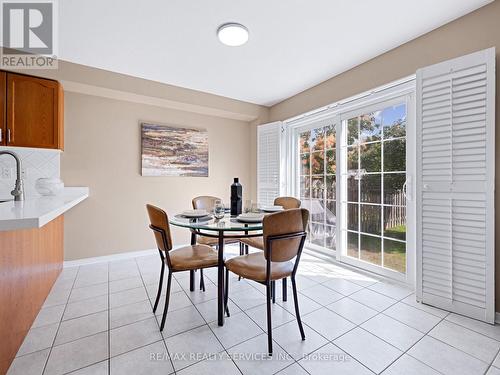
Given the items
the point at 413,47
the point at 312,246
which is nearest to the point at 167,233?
the point at 312,246

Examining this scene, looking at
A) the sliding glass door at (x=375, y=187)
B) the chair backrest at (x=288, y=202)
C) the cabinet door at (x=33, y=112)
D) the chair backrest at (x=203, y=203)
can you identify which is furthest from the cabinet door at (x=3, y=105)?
the sliding glass door at (x=375, y=187)

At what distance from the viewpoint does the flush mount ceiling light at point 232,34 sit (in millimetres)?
2082

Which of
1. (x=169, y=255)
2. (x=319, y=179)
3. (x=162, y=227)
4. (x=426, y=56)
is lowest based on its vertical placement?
(x=169, y=255)

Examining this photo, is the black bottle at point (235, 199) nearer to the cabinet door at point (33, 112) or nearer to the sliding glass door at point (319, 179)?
the sliding glass door at point (319, 179)

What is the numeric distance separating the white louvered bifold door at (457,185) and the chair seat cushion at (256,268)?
1.31 metres

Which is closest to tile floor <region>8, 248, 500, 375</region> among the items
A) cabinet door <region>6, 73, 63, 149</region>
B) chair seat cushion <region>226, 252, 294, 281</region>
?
chair seat cushion <region>226, 252, 294, 281</region>

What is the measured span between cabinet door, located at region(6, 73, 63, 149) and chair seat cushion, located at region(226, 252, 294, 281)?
2.49 meters

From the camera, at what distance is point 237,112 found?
395 centimetres

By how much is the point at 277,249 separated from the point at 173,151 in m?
2.73

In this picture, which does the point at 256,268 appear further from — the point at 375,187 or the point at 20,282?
the point at 375,187

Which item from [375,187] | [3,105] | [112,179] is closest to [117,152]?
[112,179]

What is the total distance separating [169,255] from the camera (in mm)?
1889

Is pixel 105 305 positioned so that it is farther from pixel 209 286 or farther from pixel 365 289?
pixel 365 289

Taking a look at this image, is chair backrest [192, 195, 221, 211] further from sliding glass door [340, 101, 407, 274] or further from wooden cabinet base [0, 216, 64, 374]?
sliding glass door [340, 101, 407, 274]
